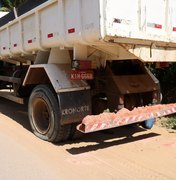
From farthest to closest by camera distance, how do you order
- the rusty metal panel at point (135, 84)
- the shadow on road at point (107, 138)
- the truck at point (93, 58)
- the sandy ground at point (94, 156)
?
1. the rusty metal panel at point (135, 84)
2. the shadow on road at point (107, 138)
3. the truck at point (93, 58)
4. the sandy ground at point (94, 156)

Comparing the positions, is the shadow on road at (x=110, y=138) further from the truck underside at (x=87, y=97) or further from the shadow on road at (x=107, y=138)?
the truck underside at (x=87, y=97)

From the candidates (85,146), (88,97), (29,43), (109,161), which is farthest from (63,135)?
(29,43)

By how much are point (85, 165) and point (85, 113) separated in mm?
1093

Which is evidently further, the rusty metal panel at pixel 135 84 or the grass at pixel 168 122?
the grass at pixel 168 122

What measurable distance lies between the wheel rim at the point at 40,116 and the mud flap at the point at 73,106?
2.32 ft

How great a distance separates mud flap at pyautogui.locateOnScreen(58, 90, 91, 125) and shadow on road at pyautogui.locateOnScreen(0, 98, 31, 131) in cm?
165

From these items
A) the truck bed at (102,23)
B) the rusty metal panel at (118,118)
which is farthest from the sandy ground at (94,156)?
the truck bed at (102,23)

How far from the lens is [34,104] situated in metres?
6.32

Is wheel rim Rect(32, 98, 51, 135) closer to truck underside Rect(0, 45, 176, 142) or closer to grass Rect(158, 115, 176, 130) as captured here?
truck underside Rect(0, 45, 176, 142)

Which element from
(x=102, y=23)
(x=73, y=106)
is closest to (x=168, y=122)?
(x=73, y=106)

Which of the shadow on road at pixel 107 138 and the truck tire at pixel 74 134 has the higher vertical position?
the truck tire at pixel 74 134

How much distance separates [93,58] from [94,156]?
5.42 feet

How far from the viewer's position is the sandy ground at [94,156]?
434cm

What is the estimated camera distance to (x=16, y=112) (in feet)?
28.7
